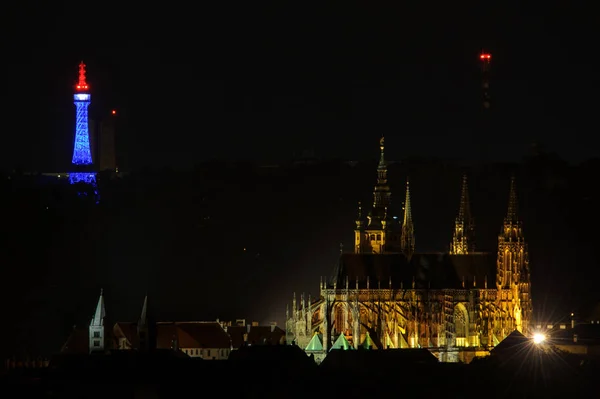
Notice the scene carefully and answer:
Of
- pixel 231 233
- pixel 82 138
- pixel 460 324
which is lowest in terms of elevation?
pixel 460 324

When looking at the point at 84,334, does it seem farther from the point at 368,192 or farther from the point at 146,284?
the point at 368,192

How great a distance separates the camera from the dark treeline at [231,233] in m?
139

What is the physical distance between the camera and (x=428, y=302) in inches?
4619

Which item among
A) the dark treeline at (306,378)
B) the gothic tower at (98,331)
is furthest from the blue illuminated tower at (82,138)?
the dark treeline at (306,378)

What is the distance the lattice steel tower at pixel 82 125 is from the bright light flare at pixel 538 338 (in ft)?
241

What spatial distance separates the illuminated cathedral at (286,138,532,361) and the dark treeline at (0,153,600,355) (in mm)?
8130

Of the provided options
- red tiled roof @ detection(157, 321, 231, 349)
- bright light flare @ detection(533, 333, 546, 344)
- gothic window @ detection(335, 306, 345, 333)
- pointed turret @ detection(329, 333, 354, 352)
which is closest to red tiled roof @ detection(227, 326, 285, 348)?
red tiled roof @ detection(157, 321, 231, 349)

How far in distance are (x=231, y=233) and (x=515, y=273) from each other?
5123 centimetres

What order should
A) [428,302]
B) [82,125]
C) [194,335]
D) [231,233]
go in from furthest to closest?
[82,125], [231,233], [428,302], [194,335]

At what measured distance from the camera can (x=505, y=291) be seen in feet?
384

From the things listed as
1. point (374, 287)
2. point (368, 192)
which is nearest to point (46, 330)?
point (374, 287)

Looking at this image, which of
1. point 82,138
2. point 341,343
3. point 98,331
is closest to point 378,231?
point 341,343

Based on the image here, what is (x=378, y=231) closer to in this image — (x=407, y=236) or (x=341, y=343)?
(x=407, y=236)

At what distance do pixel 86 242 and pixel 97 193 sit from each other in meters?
17.0
